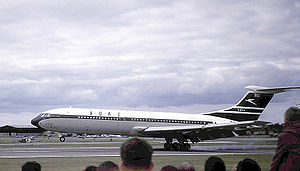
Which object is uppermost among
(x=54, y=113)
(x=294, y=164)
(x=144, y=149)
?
(x=54, y=113)

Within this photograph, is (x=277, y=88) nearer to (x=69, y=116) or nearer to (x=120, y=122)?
(x=120, y=122)

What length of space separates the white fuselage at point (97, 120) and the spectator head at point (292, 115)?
36197 millimetres

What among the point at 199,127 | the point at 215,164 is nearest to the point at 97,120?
the point at 199,127

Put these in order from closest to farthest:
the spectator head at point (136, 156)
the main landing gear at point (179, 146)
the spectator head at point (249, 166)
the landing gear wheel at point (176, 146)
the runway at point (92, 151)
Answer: the spectator head at point (136, 156) < the spectator head at point (249, 166) < the runway at point (92, 151) < the main landing gear at point (179, 146) < the landing gear wheel at point (176, 146)

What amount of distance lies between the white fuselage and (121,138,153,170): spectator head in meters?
37.8

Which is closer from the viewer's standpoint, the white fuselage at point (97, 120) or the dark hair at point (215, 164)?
the dark hair at point (215, 164)

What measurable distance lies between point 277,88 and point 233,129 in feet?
22.4

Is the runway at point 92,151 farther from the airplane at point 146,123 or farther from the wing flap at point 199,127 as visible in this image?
the wing flap at point 199,127

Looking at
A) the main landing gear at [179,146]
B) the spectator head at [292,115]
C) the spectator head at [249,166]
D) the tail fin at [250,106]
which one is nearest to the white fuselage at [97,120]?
the main landing gear at [179,146]

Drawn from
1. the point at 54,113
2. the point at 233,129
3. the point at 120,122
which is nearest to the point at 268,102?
the point at 233,129

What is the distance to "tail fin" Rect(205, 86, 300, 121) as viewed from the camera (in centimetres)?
4541

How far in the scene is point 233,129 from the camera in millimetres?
41469

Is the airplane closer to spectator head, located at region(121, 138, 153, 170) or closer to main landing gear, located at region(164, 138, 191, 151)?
main landing gear, located at region(164, 138, 191, 151)

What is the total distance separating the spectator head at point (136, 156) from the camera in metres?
4.19
